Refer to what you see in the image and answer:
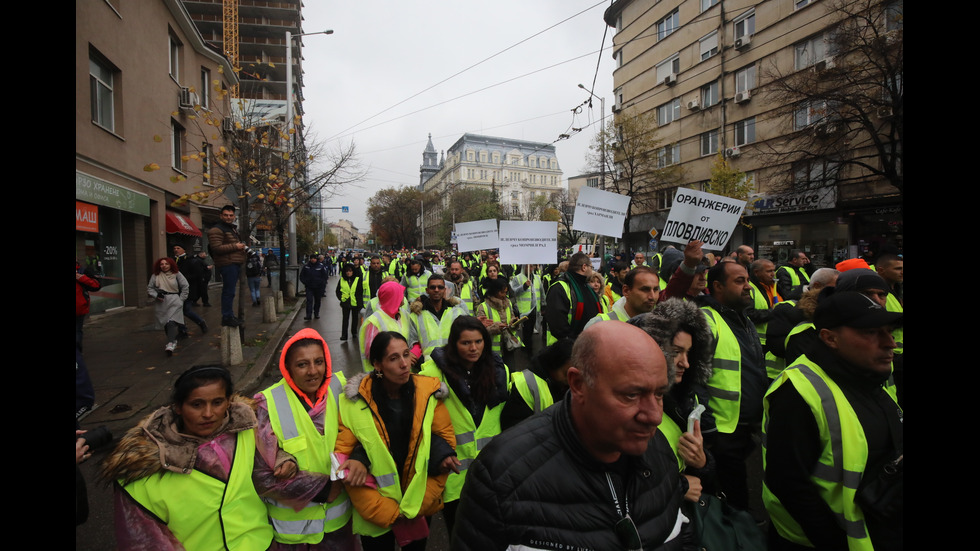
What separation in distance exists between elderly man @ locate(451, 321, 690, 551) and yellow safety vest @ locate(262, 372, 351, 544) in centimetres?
122

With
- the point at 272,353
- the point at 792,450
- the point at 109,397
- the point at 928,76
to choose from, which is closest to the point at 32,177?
the point at 792,450

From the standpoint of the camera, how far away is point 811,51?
21156 millimetres

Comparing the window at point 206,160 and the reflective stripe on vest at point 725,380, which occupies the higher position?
the window at point 206,160

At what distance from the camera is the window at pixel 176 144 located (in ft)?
51.6

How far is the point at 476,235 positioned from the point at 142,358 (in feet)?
20.0

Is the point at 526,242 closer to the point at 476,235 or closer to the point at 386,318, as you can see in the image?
the point at 476,235

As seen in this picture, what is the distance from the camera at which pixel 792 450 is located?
6.39 feet

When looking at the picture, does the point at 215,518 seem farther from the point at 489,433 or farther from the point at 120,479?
the point at 489,433

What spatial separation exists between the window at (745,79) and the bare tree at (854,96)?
3638mm

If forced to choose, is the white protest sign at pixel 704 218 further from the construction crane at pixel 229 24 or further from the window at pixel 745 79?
the construction crane at pixel 229 24

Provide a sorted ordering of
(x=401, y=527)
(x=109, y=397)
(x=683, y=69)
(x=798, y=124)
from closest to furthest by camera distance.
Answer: (x=401, y=527) < (x=109, y=397) < (x=798, y=124) < (x=683, y=69)

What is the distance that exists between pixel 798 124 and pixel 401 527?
84.2 feet

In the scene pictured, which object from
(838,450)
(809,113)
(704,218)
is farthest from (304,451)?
(809,113)

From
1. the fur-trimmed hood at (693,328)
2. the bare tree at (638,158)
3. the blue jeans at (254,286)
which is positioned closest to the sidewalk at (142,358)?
the blue jeans at (254,286)
